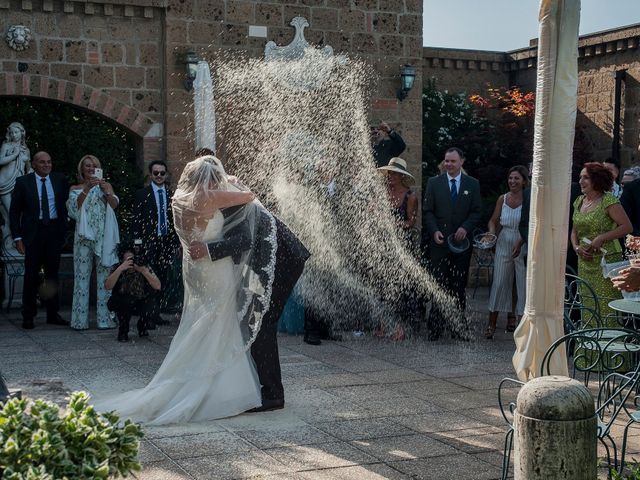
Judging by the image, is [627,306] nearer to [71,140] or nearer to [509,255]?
[509,255]

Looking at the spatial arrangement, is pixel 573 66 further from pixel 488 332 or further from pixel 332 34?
pixel 332 34

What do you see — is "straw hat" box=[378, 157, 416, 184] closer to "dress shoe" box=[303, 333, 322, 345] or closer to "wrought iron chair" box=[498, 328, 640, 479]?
"dress shoe" box=[303, 333, 322, 345]

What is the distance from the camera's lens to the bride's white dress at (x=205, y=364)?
620 cm

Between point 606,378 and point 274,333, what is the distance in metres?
2.35

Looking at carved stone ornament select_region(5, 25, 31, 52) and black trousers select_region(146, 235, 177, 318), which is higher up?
carved stone ornament select_region(5, 25, 31, 52)

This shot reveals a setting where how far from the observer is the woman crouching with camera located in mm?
9305

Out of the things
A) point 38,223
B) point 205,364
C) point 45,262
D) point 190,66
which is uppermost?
point 190,66

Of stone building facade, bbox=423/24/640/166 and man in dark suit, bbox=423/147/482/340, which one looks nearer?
man in dark suit, bbox=423/147/482/340

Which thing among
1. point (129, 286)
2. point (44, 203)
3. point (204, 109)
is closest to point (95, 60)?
point (204, 109)

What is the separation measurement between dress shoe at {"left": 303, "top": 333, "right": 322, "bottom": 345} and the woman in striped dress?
182cm

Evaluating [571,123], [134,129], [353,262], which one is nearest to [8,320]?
[134,129]

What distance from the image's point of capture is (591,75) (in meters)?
17.2

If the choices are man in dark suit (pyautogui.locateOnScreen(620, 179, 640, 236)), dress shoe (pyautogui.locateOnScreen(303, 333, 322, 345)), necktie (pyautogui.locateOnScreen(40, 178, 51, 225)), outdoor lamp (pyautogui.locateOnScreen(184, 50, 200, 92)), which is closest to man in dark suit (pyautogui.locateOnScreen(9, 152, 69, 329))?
necktie (pyautogui.locateOnScreen(40, 178, 51, 225))

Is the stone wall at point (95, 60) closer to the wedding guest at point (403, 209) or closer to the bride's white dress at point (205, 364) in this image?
the wedding guest at point (403, 209)
